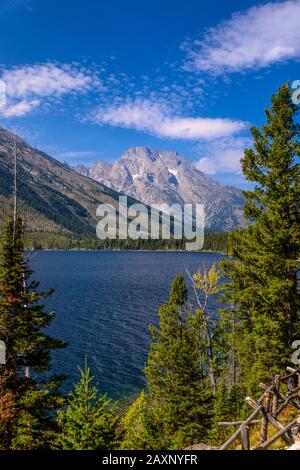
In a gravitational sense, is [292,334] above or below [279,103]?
below

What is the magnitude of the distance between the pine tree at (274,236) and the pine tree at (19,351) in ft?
42.0

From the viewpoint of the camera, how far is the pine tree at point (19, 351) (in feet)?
65.4

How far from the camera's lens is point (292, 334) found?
21781 mm

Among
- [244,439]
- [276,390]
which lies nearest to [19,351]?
[276,390]

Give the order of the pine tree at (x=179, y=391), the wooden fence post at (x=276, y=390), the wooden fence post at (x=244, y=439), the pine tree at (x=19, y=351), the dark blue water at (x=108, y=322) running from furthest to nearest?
the dark blue water at (x=108, y=322) → the pine tree at (x=179, y=391) → the pine tree at (x=19, y=351) → the wooden fence post at (x=276, y=390) → the wooden fence post at (x=244, y=439)

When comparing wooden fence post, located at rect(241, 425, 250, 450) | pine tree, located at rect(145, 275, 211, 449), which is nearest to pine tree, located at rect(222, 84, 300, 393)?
pine tree, located at rect(145, 275, 211, 449)

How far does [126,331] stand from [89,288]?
Answer: 186 ft

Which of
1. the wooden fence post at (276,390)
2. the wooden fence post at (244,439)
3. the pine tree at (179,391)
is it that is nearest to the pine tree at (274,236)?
the pine tree at (179,391)

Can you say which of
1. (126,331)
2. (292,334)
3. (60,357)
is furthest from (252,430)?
Result: (126,331)

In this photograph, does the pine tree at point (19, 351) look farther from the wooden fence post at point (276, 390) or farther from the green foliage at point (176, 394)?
the wooden fence post at point (276, 390)

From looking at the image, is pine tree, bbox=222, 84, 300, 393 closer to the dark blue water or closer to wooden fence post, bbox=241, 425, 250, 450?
the dark blue water
